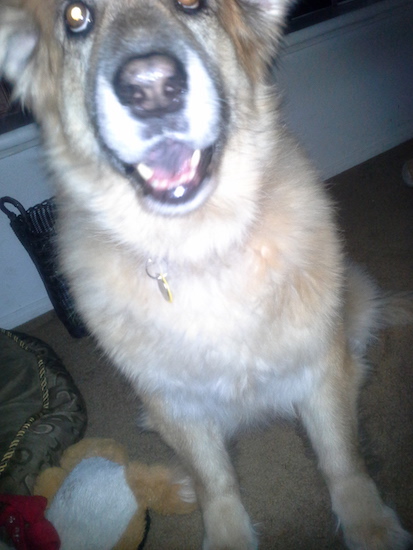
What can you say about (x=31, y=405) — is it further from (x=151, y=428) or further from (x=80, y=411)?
(x=151, y=428)

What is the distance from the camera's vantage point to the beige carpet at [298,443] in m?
1.62

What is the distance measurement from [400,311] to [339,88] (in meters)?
2.09

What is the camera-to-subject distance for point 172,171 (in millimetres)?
1292

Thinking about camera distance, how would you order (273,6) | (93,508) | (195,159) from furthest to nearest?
(93,508) → (273,6) → (195,159)

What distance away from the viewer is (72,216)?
157 cm

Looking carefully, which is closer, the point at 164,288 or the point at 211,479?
the point at 164,288

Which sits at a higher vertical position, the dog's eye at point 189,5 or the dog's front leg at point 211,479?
the dog's eye at point 189,5

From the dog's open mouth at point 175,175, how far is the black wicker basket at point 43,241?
4.50ft

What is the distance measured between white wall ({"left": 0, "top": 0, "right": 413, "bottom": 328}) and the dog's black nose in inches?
73.2

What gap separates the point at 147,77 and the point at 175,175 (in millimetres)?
290

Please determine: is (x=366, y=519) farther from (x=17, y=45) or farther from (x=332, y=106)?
(x=332, y=106)

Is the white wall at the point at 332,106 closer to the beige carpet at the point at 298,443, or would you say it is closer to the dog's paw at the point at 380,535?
the beige carpet at the point at 298,443

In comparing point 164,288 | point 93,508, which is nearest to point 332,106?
point 164,288

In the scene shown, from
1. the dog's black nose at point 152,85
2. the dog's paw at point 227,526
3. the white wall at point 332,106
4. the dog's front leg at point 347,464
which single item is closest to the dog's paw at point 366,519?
the dog's front leg at point 347,464
